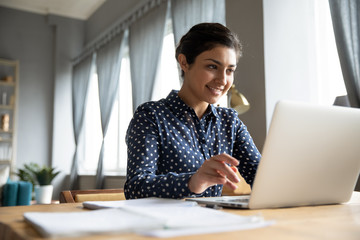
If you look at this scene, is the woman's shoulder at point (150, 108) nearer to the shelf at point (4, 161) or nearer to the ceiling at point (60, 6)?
the ceiling at point (60, 6)

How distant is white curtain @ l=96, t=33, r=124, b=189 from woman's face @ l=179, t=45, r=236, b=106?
A: 3.59 meters

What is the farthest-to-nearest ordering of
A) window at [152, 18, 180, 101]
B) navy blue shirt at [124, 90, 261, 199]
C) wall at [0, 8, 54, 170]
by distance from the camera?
wall at [0, 8, 54, 170] → window at [152, 18, 180, 101] → navy blue shirt at [124, 90, 261, 199]

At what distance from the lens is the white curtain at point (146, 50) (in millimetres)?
4043

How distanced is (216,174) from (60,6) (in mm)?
5903

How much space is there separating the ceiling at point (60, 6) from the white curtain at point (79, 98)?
0.82 m

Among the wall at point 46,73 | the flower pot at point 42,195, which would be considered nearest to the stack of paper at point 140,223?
the flower pot at point 42,195

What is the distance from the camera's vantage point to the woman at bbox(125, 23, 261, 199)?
4.34ft

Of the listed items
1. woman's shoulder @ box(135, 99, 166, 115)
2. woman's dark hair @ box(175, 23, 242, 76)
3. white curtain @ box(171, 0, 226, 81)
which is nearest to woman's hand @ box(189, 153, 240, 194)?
woman's shoulder @ box(135, 99, 166, 115)

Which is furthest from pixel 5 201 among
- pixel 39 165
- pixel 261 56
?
pixel 261 56

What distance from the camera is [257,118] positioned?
2732 millimetres

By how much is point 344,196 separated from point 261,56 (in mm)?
1814

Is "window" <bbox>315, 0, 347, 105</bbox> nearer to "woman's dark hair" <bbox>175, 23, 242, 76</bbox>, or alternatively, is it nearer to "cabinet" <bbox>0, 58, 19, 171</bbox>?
"woman's dark hair" <bbox>175, 23, 242, 76</bbox>

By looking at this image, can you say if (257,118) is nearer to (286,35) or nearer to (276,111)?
(286,35)

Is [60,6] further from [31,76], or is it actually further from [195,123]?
[195,123]
